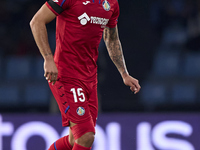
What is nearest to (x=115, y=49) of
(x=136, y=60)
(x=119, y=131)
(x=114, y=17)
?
(x=114, y=17)

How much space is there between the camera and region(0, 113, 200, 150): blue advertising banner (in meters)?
4.98

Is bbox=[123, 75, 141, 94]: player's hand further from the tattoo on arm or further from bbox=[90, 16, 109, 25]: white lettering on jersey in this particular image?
bbox=[90, 16, 109, 25]: white lettering on jersey

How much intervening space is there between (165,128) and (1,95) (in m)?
1.81

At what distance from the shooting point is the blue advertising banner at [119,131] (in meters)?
4.98

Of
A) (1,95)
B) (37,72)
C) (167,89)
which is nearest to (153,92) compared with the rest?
(167,89)

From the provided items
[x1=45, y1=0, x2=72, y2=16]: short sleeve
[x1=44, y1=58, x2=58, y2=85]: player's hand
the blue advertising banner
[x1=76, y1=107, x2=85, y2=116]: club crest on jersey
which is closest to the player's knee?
[x1=76, y1=107, x2=85, y2=116]: club crest on jersey

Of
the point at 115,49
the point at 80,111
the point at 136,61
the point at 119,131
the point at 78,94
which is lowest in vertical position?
the point at 119,131

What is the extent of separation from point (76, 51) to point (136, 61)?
2.17 m

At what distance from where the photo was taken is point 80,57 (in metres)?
3.27

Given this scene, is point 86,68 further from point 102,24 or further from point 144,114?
point 144,114

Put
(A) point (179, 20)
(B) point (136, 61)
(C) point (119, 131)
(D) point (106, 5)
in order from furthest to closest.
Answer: (A) point (179, 20)
(B) point (136, 61)
(C) point (119, 131)
(D) point (106, 5)

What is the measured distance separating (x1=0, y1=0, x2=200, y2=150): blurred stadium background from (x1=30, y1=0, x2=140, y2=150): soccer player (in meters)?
1.93

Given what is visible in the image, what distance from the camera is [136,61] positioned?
17.5 ft

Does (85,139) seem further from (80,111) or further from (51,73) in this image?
(51,73)
